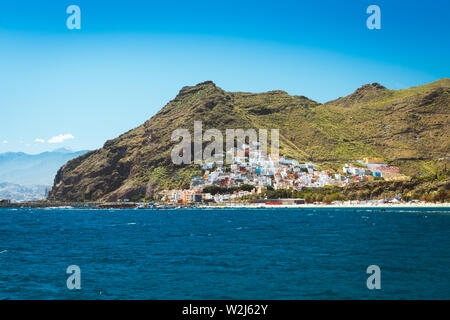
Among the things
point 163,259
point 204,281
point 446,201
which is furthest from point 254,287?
point 446,201

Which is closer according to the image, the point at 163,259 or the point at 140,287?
the point at 140,287
